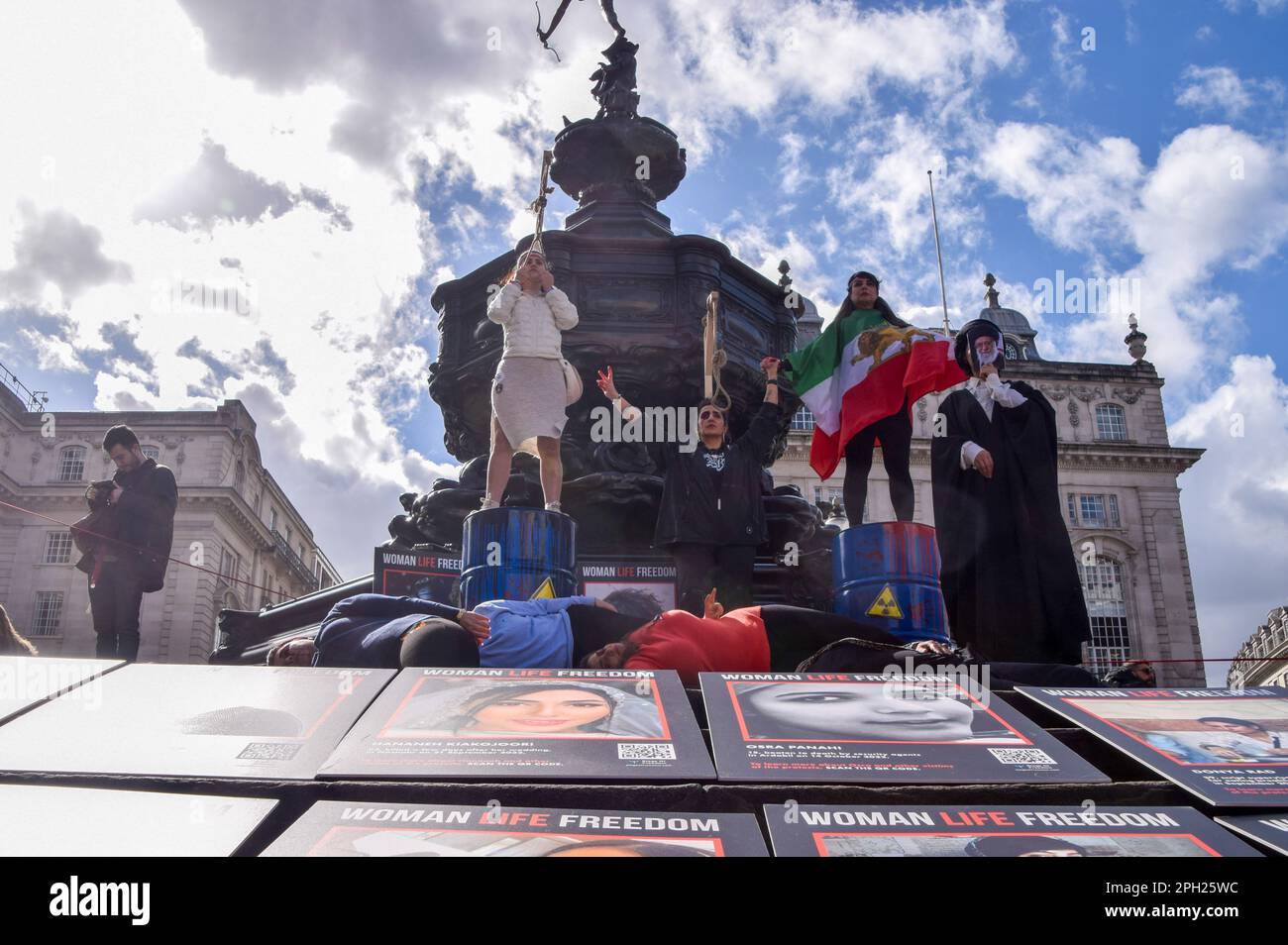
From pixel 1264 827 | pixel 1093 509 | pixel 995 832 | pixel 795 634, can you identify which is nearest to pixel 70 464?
pixel 1093 509

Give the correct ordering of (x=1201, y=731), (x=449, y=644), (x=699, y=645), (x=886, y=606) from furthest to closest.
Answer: (x=886, y=606), (x=699, y=645), (x=449, y=644), (x=1201, y=731)

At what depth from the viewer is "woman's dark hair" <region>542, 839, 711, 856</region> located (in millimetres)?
2582

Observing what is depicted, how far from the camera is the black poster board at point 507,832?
2596mm

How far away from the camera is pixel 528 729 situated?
11.3ft

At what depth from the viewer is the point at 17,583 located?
1645 inches

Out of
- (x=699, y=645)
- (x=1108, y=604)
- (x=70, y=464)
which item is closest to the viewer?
(x=699, y=645)

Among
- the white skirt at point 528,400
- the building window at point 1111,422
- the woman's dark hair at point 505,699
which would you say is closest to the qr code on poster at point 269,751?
the woman's dark hair at point 505,699

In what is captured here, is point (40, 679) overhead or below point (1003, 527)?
below

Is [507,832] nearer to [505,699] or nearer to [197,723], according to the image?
[505,699]

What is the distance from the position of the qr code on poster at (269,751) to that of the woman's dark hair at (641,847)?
1.09 m

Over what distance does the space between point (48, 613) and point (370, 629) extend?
4263 cm

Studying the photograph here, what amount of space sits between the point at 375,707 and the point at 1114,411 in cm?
4877

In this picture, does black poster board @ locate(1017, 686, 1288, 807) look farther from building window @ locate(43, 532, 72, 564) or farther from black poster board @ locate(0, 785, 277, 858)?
building window @ locate(43, 532, 72, 564)
